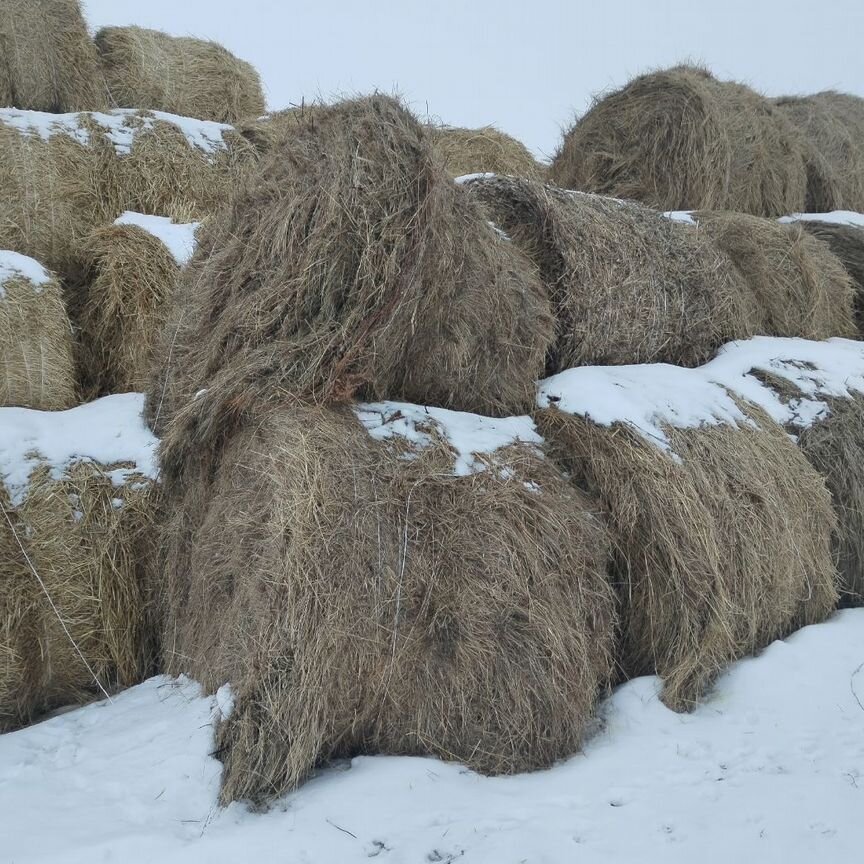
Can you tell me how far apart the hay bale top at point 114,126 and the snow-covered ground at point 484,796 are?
341cm

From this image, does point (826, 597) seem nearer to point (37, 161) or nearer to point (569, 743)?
point (569, 743)

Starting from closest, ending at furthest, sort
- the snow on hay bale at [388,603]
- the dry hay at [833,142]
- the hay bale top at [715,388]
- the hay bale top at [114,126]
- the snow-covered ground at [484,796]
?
the snow-covered ground at [484,796] < the snow on hay bale at [388,603] < the hay bale top at [715,388] < the hay bale top at [114,126] < the dry hay at [833,142]

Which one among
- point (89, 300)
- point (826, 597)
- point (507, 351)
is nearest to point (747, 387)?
point (826, 597)

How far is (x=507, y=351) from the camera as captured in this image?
13.2 ft

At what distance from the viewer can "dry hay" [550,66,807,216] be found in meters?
6.41

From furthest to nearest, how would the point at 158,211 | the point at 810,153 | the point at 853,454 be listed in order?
the point at 810,153
the point at 158,211
the point at 853,454

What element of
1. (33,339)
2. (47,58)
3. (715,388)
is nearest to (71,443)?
(33,339)

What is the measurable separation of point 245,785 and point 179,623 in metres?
1.06

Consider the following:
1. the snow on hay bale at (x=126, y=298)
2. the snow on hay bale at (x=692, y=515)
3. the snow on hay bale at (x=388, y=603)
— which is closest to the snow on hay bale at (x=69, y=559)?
the snow on hay bale at (x=388, y=603)

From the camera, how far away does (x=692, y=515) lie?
3707mm

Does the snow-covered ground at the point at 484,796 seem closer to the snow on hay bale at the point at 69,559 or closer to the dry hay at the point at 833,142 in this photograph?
the snow on hay bale at the point at 69,559

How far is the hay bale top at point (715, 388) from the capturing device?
4.03 m

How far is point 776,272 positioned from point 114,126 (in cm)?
402

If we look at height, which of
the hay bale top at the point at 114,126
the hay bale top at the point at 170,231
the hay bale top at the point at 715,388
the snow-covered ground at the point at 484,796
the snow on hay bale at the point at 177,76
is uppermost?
the snow on hay bale at the point at 177,76
